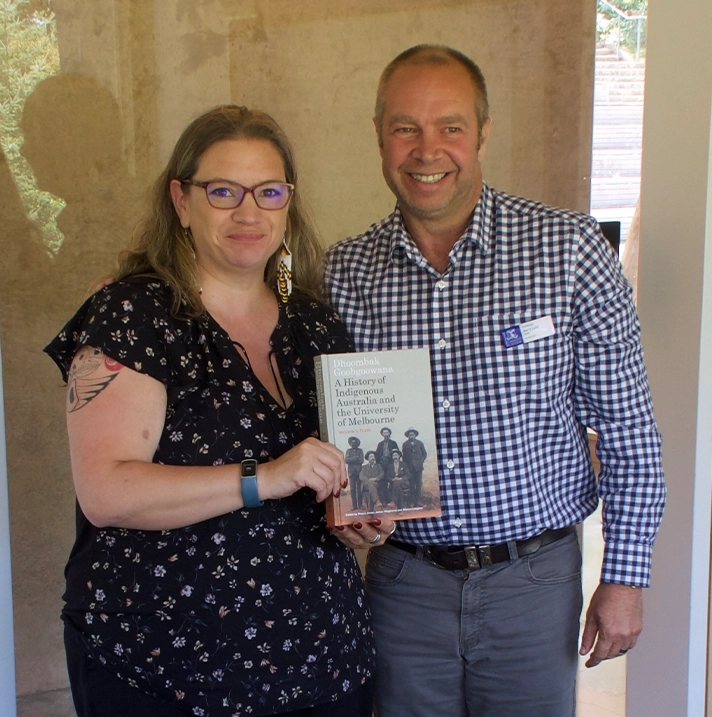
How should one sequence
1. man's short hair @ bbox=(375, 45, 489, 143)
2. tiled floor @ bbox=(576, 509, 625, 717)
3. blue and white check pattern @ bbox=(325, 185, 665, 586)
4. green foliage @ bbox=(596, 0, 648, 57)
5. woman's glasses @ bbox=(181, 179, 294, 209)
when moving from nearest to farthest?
woman's glasses @ bbox=(181, 179, 294, 209) < blue and white check pattern @ bbox=(325, 185, 665, 586) < man's short hair @ bbox=(375, 45, 489, 143) < green foliage @ bbox=(596, 0, 648, 57) < tiled floor @ bbox=(576, 509, 625, 717)

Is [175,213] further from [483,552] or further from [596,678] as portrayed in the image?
[596,678]

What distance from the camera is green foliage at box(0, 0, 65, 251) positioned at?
2.76m

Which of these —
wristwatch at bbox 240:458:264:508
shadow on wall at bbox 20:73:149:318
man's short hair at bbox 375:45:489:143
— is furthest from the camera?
shadow on wall at bbox 20:73:149:318

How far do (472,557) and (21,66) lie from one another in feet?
7.26

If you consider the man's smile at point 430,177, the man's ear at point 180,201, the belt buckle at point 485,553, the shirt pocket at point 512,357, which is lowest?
the belt buckle at point 485,553

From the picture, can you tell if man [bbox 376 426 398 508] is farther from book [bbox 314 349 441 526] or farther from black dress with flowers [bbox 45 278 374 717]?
black dress with flowers [bbox 45 278 374 717]

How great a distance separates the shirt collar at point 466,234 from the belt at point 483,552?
703 millimetres

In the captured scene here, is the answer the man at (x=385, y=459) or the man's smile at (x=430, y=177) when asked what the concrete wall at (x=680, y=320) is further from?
the man at (x=385, y=459)

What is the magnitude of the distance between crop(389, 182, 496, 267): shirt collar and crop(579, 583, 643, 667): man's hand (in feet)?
2.96

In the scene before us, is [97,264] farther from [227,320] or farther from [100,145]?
[227,320]

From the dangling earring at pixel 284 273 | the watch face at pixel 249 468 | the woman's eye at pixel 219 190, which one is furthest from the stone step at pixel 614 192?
the watch face at pixel 249 468

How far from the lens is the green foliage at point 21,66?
9.04 feet

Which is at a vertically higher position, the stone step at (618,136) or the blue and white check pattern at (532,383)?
the stone step at (618,136)

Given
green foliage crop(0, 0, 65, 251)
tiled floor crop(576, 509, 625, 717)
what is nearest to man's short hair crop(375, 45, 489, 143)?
green foliage crop(0, 0, 65, 251)
